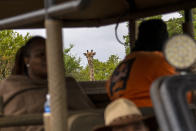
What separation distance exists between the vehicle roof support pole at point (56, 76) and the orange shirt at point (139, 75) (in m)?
0.94

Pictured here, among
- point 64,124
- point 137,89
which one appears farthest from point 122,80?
point 64,124

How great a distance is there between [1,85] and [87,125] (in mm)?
1437

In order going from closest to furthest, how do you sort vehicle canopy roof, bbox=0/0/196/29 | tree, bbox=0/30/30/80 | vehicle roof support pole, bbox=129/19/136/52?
vehicle canopy roof, bbox=0/0/196/29
vehicle roof support pole, bbox=129/19/136/52
tree, bbox=0/30/30/80

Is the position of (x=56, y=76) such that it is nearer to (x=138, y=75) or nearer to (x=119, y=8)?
(x=138, y=75)

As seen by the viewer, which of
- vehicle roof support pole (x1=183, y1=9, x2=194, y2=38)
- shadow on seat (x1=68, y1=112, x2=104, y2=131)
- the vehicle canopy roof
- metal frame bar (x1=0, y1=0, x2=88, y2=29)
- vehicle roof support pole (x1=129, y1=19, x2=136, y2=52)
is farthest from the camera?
vehicle roof support pole (x1=129, y1=19, x2=136, y2=52)

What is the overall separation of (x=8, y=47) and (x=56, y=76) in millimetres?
23051

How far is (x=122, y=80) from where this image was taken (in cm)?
331

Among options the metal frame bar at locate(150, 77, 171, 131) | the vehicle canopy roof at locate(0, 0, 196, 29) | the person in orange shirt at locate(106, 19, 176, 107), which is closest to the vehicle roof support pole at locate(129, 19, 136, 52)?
the vehicle canopy roof at locate(0, 0, 196, 29)

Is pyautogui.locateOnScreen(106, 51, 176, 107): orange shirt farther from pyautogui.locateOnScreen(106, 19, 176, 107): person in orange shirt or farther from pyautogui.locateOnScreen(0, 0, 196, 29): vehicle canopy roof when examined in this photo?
pyautogui.locateOnScreen(0, 0, 196, 29): vehicle canopy roof

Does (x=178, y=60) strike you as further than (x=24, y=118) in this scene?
No

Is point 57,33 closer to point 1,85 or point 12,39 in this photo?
point 1,85

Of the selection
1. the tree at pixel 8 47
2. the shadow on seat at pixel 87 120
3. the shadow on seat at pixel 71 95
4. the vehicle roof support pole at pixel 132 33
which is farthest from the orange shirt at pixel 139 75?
the tree at pixel 8 47

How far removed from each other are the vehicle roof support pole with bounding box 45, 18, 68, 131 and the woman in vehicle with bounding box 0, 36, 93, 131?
1.46 m

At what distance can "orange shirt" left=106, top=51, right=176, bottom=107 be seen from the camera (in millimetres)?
3180
